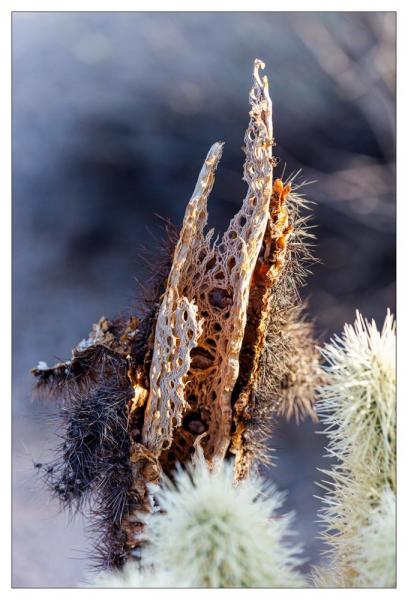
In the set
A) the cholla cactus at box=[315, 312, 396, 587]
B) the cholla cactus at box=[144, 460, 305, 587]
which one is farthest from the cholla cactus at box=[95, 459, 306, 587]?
the cholla cactus at box=[315, 312, 396, 587]

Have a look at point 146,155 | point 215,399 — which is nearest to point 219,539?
point 215,399

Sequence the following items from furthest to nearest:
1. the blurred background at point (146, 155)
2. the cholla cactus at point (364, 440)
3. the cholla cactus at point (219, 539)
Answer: the blurred background at point (146, 155), the cholla cactus at point (364, 440), the cholla cactus at point (219, 539)

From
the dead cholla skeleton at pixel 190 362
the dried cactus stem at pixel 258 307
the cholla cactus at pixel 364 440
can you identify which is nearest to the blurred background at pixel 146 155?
the dead cholla skeleton at pixel 190 362

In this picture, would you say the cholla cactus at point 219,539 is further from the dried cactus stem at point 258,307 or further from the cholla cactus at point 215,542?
the dried cactus stem at point 258,307

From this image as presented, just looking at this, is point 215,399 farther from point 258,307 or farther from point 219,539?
point 219,539

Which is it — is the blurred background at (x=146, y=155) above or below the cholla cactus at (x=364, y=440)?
above

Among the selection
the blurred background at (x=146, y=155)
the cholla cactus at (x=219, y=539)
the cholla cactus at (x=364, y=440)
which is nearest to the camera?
the cholla cactus at (x=219, y=539)
